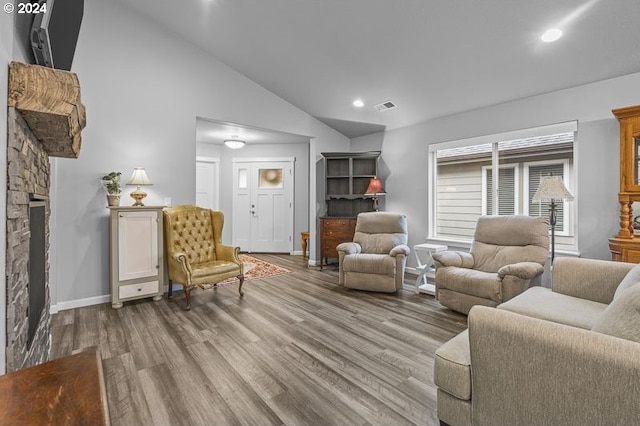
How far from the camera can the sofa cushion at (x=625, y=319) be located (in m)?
1.04

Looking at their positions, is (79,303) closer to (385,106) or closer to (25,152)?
(25,152)

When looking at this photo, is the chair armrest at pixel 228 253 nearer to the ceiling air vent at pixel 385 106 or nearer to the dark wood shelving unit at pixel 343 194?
the dark wood shelving unit at pixel 343 194

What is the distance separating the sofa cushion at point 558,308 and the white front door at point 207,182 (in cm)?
588

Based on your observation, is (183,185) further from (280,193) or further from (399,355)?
(399,355)

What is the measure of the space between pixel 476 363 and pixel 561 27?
9.48 feet

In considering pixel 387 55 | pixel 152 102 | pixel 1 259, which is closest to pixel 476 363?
pixel 1 259

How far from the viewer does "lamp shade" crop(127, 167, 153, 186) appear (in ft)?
11.1

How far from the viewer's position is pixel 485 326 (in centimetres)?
124

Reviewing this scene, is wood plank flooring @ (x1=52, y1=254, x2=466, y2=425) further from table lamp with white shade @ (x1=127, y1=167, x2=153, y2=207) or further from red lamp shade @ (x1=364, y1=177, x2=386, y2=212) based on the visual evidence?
red lamp shade @ (x1=364, y1=177, x2=386, y2=212)

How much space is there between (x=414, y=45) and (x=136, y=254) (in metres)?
3.78

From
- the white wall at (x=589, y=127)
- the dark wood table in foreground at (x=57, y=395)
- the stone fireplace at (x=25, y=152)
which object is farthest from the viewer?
the white wall at (x=589, y=127)

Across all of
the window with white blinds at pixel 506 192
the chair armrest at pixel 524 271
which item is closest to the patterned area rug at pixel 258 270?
the chair armrest at pixel 524 271

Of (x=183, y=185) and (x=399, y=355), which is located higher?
Answer: (x=183, y=185)

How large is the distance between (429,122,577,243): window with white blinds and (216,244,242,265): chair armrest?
114 inches
